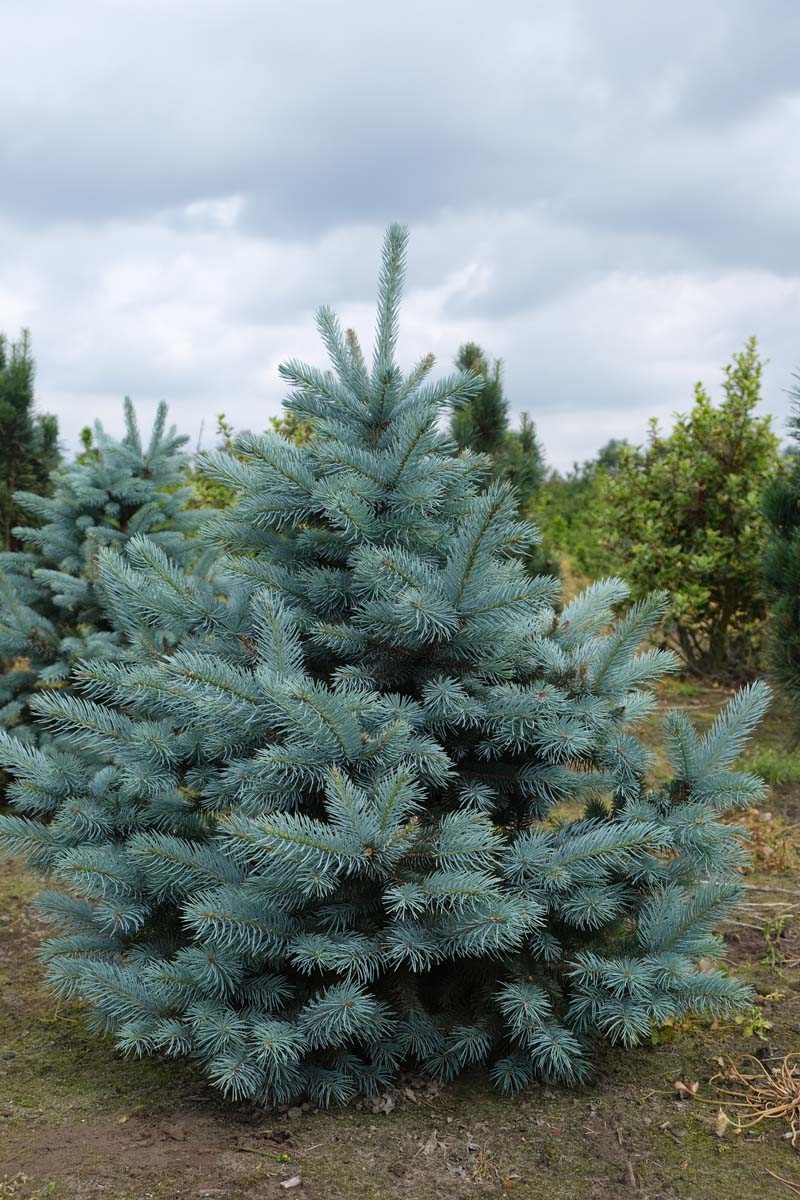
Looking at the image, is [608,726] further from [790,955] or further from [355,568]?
[790,955]

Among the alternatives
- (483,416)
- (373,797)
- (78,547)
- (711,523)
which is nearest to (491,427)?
(483,416)

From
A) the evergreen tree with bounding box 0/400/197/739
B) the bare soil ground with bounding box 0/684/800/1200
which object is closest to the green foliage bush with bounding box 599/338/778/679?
the evergreen tree with bounding box 0/400/197/739

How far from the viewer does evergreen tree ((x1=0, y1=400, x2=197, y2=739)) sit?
20.1 ft

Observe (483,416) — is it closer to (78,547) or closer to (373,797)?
(78,547)

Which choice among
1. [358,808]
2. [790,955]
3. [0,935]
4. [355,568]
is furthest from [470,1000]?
[0,935]

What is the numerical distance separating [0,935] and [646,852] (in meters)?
3.11

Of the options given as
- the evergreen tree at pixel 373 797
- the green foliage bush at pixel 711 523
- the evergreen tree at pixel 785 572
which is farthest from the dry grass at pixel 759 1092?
the green foliage bush at pixel 711 523

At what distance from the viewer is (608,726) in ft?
10.4

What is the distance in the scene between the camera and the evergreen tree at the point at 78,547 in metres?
6.13

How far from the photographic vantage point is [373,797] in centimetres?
277

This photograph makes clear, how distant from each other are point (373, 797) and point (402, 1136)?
0.96 metres

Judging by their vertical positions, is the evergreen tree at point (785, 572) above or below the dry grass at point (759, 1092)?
above

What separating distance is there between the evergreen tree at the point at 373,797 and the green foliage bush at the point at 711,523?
7051 millimetres

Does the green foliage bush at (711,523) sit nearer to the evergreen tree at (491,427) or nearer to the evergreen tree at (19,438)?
the evergreen tree at (491,427)
